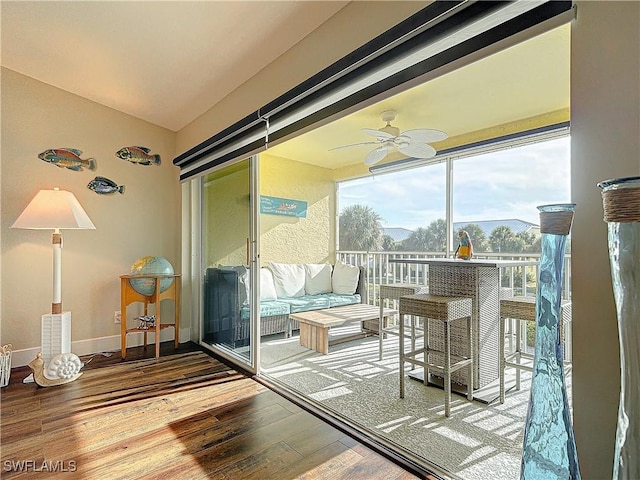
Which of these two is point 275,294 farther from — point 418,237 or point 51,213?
point 51,213

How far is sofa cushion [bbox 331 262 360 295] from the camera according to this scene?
5.06 meters

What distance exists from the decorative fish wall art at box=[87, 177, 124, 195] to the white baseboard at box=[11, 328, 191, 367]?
156cm

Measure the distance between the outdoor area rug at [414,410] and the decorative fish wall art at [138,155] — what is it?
2556mm

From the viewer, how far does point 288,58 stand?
2463 millimetres

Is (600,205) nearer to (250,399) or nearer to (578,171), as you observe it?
(578,171)

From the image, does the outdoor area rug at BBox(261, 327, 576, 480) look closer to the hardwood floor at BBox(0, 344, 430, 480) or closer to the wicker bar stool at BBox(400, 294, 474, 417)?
the wicker bar stool at BBox(400, 294, 474, 417)

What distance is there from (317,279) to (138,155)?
2.82 metres

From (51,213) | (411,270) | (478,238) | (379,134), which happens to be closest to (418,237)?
(411,270)

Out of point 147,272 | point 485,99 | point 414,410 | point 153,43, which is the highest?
point 153,43

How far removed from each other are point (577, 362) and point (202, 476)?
1.71m

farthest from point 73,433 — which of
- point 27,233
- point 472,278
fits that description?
point 472,278

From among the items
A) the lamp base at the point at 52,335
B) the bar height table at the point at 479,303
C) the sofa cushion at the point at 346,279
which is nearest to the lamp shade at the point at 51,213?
the lamp base at the point at 52,335

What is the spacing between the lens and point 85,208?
3.65 m

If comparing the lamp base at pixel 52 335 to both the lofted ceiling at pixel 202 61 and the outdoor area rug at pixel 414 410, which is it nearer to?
the outdoor area rug at pixel 414 410
